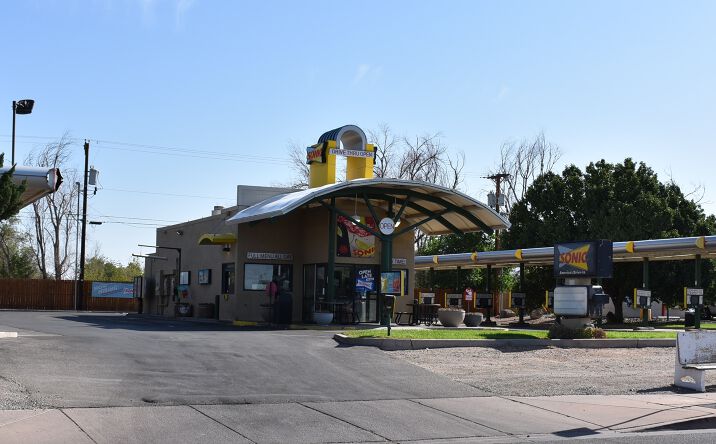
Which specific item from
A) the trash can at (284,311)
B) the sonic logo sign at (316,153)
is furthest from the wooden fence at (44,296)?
the trash can at (284,311)

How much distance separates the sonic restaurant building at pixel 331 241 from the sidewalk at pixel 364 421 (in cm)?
1573

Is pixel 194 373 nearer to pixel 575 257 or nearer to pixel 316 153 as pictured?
pixel 575 257

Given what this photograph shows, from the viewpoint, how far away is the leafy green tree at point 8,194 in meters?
15.9

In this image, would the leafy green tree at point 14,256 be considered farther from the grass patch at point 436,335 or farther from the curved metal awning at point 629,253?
the grass patch at point 436,335

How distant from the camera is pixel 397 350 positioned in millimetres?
18922

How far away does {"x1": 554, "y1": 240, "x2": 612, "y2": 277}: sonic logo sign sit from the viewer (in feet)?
73.9

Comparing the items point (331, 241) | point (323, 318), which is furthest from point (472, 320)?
point (331, 241)

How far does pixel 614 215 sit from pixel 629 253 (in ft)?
35.5

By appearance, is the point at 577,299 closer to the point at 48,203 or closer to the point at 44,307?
the point at 44,307

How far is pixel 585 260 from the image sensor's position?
2275 centimetres

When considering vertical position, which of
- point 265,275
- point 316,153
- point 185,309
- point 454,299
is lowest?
point 185,309

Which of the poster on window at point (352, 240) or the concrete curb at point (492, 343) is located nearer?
the concrete curb at point (492, 343)

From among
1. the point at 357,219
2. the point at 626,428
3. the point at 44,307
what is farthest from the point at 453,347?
the point at 44,307

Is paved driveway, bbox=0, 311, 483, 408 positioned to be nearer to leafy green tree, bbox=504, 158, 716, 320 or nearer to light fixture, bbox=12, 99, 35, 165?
light fixture, bbox=12, 99, 35, 165
